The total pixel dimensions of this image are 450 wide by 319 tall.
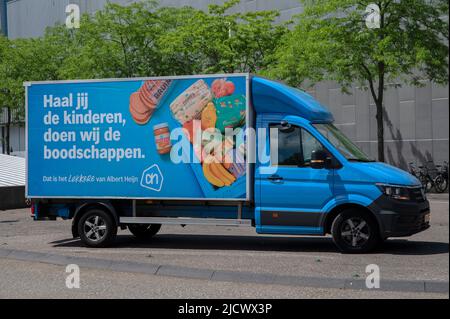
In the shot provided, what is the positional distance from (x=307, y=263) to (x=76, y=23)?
82.9 ft

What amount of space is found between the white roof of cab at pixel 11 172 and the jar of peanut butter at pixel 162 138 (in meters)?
10.9

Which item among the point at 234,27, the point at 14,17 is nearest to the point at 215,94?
the point at 234,27

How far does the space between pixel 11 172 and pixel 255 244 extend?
1377 cm

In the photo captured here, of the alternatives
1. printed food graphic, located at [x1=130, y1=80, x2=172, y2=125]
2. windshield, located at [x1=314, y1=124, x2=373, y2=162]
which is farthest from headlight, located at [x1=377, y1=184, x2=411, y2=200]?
printed food graphic, located at [x1=130, y1=80, x2=172, y2=125]

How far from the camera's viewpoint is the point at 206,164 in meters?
10.8

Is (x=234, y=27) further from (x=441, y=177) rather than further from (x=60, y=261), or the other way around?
(x=60, y=261)

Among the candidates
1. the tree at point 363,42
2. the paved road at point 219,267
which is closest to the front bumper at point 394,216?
the paved road at point 219,267

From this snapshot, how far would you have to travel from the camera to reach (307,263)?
30.7ft

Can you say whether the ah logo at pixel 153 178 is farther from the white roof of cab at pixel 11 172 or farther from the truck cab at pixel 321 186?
the white roof of cab at pixel 11 172

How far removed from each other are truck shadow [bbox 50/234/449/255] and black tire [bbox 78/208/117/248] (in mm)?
258

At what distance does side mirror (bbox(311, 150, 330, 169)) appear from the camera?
10102mm

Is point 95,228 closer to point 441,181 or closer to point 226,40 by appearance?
point 441,181

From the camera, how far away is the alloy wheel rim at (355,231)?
1013 centimetres

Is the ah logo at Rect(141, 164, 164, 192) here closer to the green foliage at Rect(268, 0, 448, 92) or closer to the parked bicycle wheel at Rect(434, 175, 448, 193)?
the green foliage at Rect(268, 0, 448, 92)
